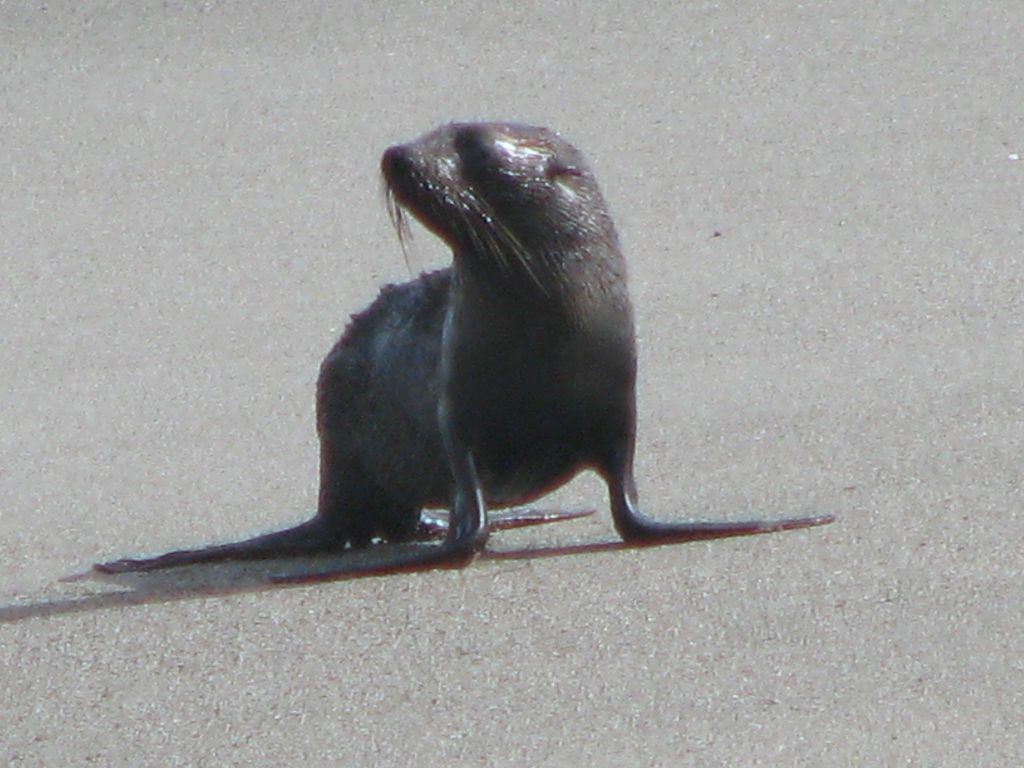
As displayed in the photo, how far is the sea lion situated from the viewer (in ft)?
16.9

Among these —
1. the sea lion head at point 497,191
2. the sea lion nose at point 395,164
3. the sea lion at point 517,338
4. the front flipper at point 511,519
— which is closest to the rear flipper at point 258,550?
the sea lion at point 517,338

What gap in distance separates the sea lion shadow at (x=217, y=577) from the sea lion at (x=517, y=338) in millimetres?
42

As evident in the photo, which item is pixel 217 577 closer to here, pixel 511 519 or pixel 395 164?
pixel 511 519

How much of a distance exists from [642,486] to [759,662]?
153 centimetres

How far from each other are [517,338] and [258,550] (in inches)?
34.2

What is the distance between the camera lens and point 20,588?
5.57m

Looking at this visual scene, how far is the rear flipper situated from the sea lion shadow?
0.06 feet

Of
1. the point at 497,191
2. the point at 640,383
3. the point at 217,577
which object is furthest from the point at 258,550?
the point at 640,383

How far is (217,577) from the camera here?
216 inches

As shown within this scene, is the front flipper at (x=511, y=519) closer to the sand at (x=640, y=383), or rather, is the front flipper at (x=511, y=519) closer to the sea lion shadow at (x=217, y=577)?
the sand at (x=640, y=383)

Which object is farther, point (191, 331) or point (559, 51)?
point (559, 51)

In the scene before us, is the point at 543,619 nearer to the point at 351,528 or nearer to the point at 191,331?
the point at 351,528

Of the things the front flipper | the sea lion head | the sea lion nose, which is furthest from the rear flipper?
the sea lion nose

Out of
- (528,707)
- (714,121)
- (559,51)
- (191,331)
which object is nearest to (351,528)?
(528,707)
